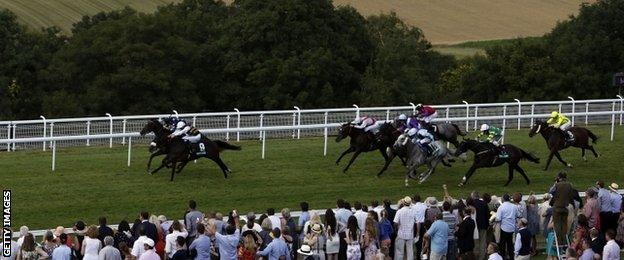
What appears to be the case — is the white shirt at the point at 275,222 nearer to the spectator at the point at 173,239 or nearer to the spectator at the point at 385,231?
the spectator at the point at 385,231

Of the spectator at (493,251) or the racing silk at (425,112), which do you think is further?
the racing silk at (425,112)

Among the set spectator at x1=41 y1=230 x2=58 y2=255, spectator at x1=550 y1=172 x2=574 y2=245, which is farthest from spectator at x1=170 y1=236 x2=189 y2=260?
spectator at x1=550 y1=172 x2=574 y2=245

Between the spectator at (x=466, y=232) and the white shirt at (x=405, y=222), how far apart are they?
587 millimetres

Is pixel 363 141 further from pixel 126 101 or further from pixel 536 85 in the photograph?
pixel 536 85

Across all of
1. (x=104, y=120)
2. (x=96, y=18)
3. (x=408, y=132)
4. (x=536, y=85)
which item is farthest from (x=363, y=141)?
(x=96, y=18)

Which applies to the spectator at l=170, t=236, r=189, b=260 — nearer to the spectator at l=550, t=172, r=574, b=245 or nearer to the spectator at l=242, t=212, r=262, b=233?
the spectator at l=242, t=212, r=262, b=233

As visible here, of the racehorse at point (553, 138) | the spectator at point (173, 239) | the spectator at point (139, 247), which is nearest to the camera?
the spectator at point (139, 247)

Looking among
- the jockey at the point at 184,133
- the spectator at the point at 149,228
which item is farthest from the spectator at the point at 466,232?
the jockey at the point at 184,133

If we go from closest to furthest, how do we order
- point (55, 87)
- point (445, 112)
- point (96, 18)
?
point (445, 112)
point (55, 87)
point (96, 18)

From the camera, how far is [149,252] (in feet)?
52.3

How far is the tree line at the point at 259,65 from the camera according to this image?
44.1m

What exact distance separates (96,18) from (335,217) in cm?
3706

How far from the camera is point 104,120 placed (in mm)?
27469

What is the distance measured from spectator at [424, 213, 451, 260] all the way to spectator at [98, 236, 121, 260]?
4.10 meters
